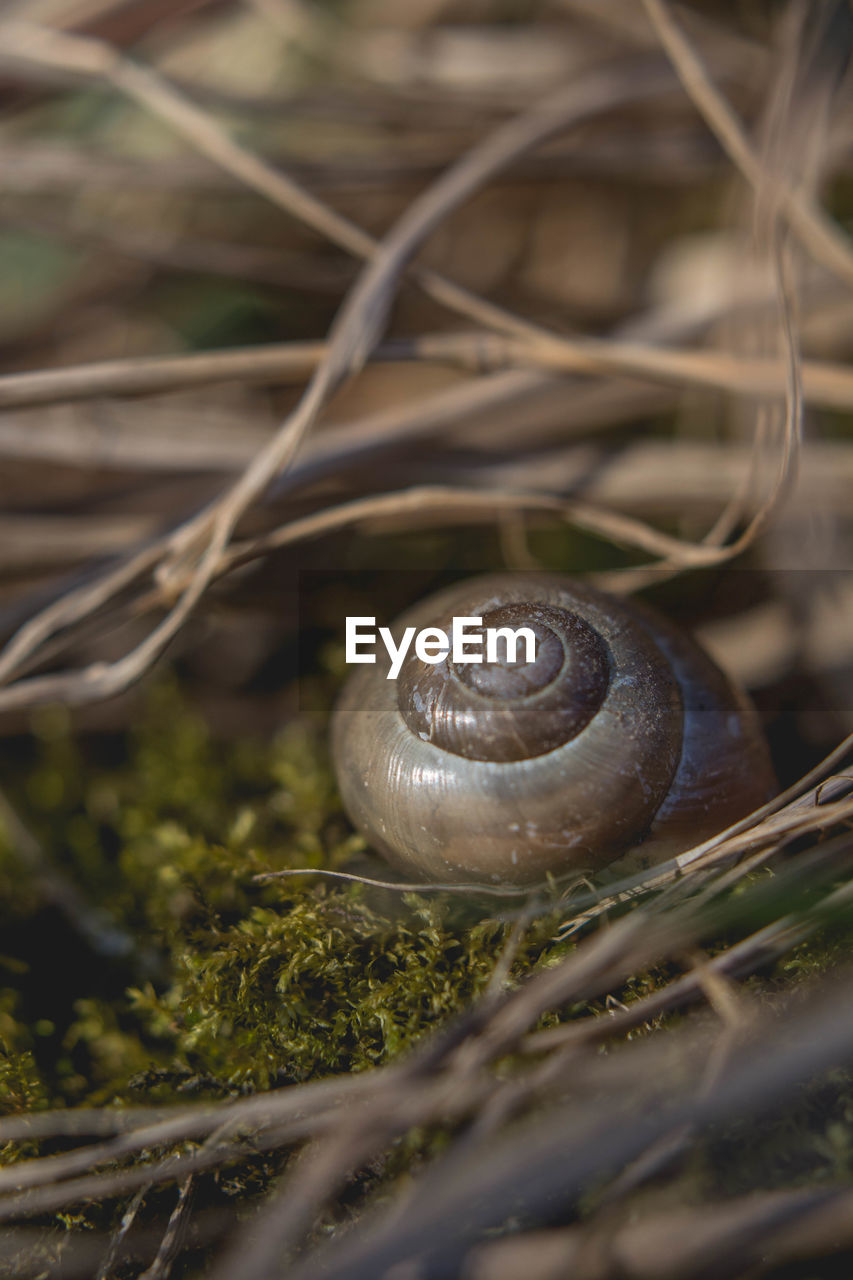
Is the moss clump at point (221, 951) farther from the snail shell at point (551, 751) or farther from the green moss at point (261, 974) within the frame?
the snail shell at point (551, 751)

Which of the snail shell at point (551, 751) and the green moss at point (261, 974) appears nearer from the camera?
the green moss at point (261, 974)

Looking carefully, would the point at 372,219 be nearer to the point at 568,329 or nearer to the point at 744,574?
the point at 568,329

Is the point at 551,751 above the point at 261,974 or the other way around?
above

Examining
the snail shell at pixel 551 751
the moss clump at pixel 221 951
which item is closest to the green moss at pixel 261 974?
the moss clump at pixel 221 951

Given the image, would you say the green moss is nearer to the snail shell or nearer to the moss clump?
the moss clump

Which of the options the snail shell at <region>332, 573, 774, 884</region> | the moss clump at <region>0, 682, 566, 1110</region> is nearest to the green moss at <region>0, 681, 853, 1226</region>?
the moss clump at <region>0, 682, 566, 1110</region>

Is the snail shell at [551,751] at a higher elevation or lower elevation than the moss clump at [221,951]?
higher

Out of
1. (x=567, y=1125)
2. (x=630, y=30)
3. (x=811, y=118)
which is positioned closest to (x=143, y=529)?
(x=567, y=1125)

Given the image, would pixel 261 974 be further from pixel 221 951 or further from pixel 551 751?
pixel 551 751

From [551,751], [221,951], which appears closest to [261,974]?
[221,951]
